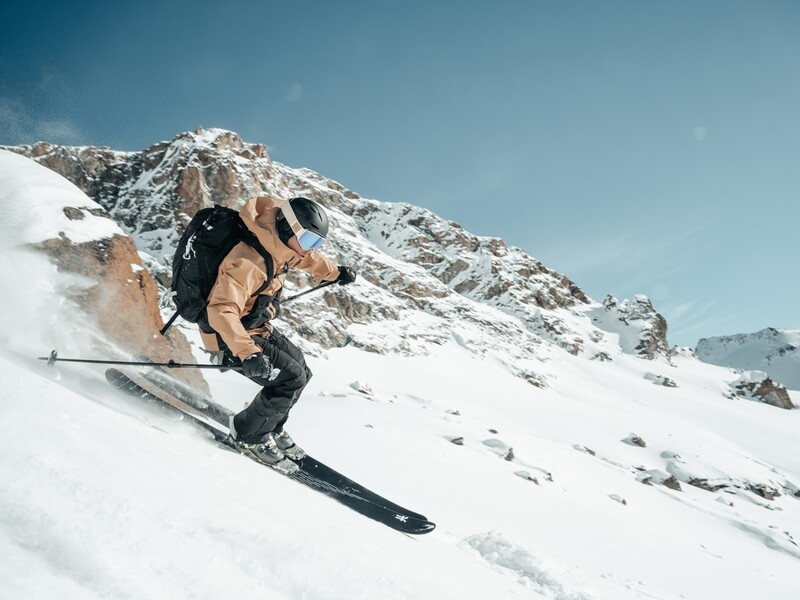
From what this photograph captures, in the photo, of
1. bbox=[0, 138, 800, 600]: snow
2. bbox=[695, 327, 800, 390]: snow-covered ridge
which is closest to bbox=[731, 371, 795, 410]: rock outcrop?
bbox=[0, 138, 800, 600]: snow

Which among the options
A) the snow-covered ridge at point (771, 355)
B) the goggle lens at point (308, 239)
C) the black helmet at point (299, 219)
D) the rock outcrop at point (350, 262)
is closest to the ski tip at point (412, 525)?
the goggle lens at point (308, 239)

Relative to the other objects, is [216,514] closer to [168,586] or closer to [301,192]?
[168,586]

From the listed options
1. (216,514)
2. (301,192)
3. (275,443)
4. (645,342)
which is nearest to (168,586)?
(216,514)

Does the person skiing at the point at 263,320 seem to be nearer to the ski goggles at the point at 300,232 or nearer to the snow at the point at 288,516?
the ski goggles at the point at 300,232

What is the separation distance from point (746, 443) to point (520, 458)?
147ft

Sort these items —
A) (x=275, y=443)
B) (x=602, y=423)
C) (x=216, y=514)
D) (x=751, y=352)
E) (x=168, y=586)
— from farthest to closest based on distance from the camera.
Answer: (x=751, y=352) < (x=602, y=423) < (x=275, y=443) < (x=216, y=514) < (x=168, y=586)

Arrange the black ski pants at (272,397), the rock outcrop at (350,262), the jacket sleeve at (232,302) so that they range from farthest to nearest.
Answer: the rock outcrop at (350,262) < the black ski pants at (272,397) < the jacket sleeve at (232,302)

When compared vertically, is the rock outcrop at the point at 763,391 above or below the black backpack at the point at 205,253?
above

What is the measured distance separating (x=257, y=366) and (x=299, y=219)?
1340 mm

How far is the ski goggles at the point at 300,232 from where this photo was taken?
385 centimetres

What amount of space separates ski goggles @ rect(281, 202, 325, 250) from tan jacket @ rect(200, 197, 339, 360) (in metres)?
0.11

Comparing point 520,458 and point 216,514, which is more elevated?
point 520,458

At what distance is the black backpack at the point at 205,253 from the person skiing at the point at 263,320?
0.08 metres

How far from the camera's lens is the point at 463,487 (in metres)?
8.11
